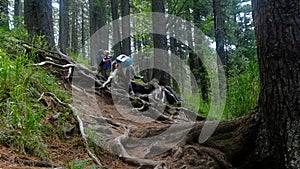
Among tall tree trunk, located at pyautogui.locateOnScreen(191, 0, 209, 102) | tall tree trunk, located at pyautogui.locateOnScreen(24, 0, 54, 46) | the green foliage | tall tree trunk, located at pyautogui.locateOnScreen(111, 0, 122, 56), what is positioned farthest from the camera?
tall tree trunk, located at pyautogui.locateOnScreen(111, 0, 122, 56)

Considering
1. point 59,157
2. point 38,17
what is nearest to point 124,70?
point 38,17

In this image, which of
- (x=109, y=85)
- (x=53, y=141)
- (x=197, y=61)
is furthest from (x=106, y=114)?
(x=197, y=61)

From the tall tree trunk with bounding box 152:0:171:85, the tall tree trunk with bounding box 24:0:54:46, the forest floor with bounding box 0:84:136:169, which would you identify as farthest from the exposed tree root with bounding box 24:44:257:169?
the tall tree trunk with bounding box 152:0:171:85

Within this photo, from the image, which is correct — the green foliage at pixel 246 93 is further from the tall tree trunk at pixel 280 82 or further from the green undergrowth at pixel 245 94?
the tall tree trunk at pixel 280 82

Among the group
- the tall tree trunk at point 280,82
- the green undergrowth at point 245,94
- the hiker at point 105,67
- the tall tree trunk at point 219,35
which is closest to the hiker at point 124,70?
the hiker at point 105,67

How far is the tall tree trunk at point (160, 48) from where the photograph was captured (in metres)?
10.4

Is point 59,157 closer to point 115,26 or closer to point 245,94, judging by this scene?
point 245,94

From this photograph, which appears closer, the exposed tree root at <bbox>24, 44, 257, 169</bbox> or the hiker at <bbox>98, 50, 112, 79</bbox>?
the exposed tree root at <bbox>24, 44, 257, 169</bbox>

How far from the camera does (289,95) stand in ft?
9.93

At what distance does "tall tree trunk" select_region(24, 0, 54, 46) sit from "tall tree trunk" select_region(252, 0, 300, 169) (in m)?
5.92

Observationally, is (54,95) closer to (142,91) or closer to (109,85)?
(109,85)

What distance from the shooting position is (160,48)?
10.8m

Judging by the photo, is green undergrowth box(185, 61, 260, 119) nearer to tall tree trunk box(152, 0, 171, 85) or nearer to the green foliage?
the green foliage

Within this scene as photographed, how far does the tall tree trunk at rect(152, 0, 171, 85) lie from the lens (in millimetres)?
10383
